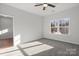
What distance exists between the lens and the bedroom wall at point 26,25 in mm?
3636

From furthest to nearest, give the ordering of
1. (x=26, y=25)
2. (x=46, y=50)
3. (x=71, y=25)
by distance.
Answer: (x=26, y=25) < (x=71, y=25) < (x=46, y=50)

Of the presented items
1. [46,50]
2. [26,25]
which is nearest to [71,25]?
[46,50]

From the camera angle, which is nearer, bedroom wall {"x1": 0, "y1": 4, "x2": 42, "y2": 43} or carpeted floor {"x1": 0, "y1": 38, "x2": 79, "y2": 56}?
carpeted floor {"x1": 0, "y1": 38, "x2": 79, "y2": 56}

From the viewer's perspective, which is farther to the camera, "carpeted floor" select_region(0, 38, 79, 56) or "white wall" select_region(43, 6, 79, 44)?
"white wall" select_region(43, 6, 79, 44)

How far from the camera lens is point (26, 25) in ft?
13.5

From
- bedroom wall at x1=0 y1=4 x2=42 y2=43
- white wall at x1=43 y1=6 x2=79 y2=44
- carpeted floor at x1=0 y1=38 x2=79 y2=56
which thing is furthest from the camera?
white wall at x1=43 y1=6 x2=79 y2=44

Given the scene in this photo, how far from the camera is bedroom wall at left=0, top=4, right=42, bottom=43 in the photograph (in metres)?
3.64

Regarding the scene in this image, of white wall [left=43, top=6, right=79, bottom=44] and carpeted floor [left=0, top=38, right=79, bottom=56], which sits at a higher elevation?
white wall [left=43, top=6, right=79, bottom=44]

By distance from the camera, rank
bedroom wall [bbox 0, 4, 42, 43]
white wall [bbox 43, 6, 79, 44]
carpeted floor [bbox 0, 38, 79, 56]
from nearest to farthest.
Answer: carpeted floor [bbox 0, 38, 79, 56], bedroom wall [bbox 0, 4, 42, 43], white wall [bbox 43, 6, 79, 44]

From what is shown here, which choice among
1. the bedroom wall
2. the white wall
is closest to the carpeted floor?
the white wall

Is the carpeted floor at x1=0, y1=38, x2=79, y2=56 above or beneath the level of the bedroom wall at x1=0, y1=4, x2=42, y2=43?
beneath

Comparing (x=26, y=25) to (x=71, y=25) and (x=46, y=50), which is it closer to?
(x=46, y=50)

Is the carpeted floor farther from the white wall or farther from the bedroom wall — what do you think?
the bedroom wall

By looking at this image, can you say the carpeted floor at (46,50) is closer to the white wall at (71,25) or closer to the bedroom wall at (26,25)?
the white wall at (71,25)
